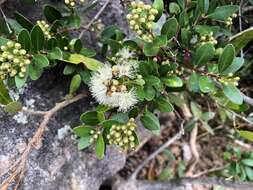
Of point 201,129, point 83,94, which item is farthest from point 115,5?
point 201,129

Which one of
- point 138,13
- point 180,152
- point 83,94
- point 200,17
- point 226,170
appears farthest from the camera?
point 180,152

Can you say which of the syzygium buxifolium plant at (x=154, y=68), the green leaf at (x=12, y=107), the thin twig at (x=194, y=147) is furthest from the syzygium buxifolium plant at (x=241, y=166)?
the green leaf at (x=12, y=107)

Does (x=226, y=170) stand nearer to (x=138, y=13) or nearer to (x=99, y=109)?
(x=99, y=109)

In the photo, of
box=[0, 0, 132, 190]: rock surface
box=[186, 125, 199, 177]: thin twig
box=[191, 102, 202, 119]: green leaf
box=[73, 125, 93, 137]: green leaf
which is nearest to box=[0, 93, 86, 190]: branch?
box=[0, 0, 132, 190]: rock surface

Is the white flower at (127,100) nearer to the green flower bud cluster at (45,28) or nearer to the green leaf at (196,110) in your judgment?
the green flower bud cluster at (45,28)

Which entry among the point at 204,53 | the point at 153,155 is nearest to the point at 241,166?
the point at 153,155
